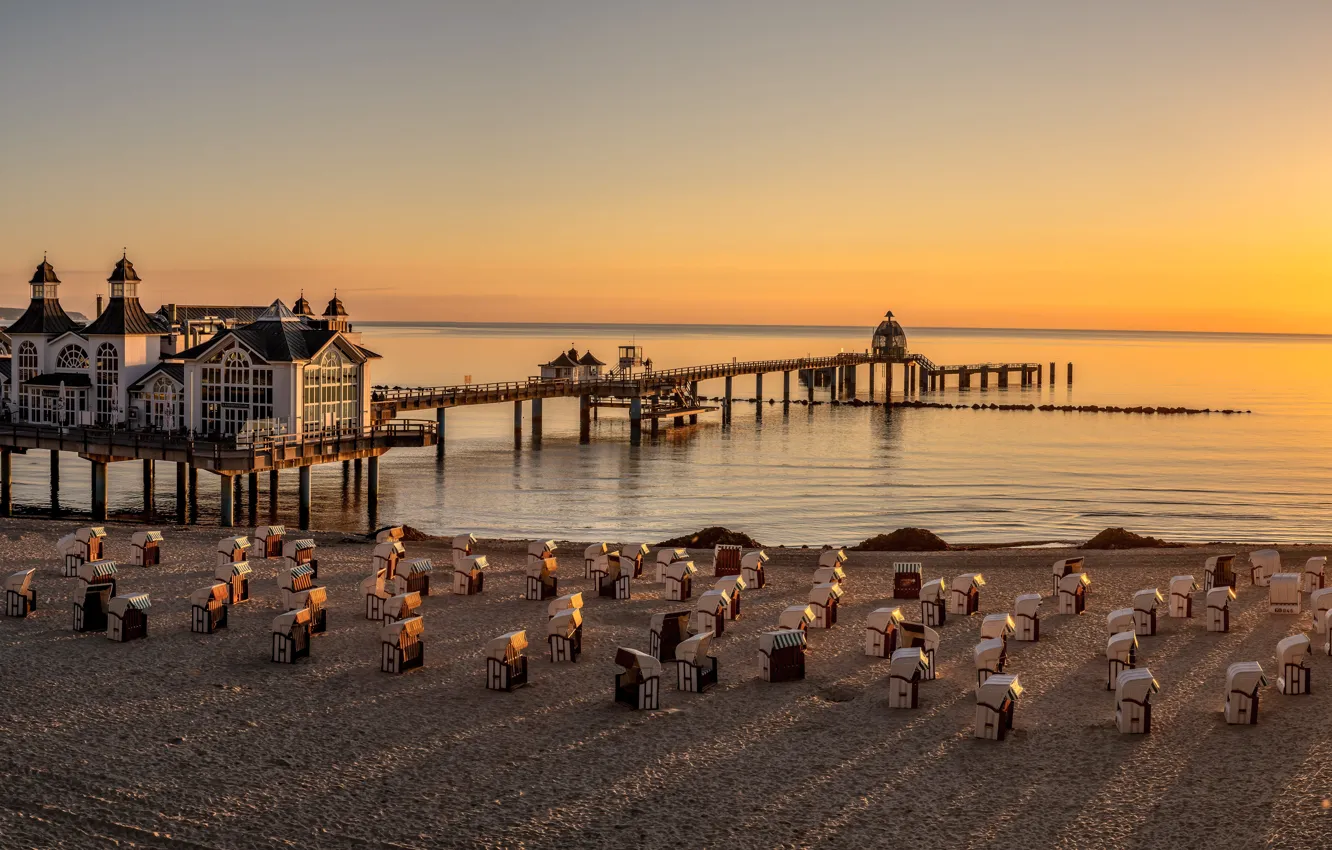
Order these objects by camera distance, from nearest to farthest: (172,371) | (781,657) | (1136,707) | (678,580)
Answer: (1136,707) < (781,657) < (678,580) < (172,371)

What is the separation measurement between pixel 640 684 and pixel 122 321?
3269cm

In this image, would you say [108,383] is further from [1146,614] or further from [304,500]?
[1146,614]

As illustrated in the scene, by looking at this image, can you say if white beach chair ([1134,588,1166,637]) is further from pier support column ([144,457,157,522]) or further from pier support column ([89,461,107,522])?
pier support column ([89,461,107,522])

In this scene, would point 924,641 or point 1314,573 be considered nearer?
point 924,641

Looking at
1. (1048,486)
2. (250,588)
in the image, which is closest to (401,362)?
(1048,486)

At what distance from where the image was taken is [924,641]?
60.3 ft

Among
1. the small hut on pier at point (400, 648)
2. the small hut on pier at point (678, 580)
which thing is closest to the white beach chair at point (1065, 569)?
the small hut on pier at point (678, 580)

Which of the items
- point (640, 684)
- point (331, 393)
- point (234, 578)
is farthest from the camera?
point (331, 393)

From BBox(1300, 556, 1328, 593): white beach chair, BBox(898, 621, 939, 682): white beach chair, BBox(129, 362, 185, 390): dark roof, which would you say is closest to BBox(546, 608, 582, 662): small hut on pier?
BBox(898, 621, 939, 682): white beach chair

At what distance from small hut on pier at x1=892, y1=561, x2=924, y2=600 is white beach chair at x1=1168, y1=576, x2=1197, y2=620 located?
4.67 metres

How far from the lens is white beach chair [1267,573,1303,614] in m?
22.4

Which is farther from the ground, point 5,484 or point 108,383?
point 108,383

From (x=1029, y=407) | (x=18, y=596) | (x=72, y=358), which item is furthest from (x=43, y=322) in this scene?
(x=1029, y=407)

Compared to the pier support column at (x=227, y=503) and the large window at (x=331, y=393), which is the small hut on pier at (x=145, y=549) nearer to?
the pier support column at (x=227, y=503)
